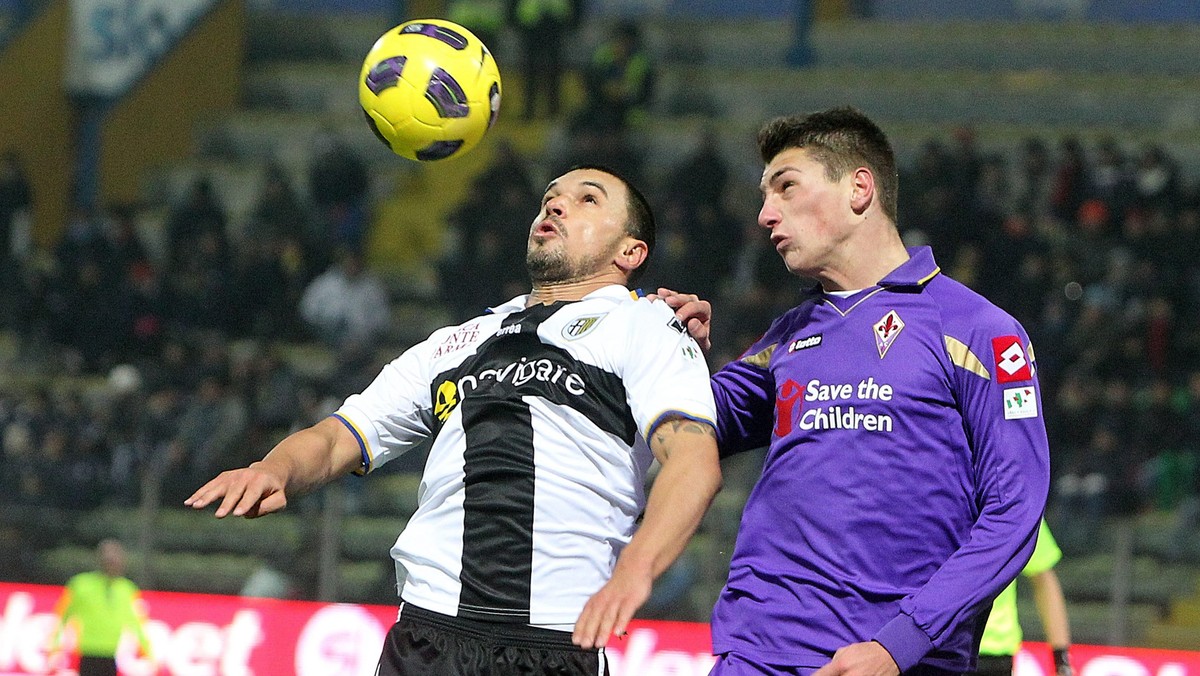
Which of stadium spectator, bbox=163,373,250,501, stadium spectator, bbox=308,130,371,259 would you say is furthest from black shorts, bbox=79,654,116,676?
stadium spectator, bbox=308,130,371,259

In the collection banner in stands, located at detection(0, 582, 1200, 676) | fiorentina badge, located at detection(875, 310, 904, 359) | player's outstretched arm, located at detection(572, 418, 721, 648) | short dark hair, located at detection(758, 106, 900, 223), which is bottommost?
banner in stands, located at detection(0, 582, 1200, 676)

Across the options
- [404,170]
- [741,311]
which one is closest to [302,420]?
[741,311]

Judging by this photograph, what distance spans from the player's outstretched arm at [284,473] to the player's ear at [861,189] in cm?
141

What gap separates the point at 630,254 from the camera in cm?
429

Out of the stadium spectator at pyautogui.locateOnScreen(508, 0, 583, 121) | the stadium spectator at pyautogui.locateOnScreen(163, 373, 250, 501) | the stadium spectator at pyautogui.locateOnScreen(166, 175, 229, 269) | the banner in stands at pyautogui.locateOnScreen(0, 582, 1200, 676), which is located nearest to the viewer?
the banner in stands at pyautogui.locateOnScreen(0, 582, 1200, 676)

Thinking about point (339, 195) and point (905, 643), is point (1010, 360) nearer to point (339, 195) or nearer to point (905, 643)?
point (905, 643)

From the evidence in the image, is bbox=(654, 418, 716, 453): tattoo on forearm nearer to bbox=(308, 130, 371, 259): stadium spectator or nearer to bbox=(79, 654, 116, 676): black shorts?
bbox=(79, 654, 116, 676): black shorts

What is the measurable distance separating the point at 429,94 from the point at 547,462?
127 cm

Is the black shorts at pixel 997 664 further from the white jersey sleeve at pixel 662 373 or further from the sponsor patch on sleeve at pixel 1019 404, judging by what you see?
the sponsor patch on sleeve at pixel 1019 404

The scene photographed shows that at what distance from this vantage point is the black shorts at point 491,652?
3773 mm

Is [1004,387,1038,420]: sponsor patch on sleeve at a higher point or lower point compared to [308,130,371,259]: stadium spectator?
lower

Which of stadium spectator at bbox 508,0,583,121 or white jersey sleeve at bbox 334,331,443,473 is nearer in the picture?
white jersey sleeve at bbox 334,331,443,473

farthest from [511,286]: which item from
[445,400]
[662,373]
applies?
[662,373]

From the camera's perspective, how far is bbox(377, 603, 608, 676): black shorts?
377 cm
